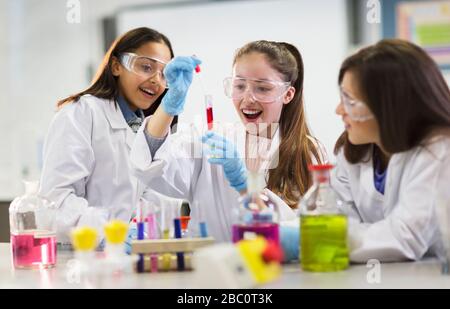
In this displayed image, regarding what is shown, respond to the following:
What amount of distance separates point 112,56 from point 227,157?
932mm

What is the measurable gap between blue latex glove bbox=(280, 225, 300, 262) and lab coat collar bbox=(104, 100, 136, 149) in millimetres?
1124

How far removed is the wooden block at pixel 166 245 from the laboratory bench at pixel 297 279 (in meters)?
0.05

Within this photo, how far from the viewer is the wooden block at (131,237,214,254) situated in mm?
1421

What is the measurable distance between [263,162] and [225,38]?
245cm

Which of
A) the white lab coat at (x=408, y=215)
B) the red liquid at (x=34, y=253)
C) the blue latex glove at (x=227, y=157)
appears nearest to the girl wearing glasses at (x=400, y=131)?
the white lab coat at (x=408, y=215)

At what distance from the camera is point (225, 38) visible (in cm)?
457

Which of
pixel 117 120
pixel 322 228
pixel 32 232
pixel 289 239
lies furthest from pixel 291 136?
pixel 32 232

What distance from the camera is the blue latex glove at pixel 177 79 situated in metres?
1.97

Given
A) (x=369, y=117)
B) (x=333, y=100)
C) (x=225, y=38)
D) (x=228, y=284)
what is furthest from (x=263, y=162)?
(x=225, y=38)

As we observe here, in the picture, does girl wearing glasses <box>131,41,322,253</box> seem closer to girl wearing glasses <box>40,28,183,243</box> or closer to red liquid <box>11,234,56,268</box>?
girl wearing glasses <box>40,28,183,243</box>

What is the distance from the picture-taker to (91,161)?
96.1 inches

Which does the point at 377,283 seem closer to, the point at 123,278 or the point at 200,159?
the point at 123,278

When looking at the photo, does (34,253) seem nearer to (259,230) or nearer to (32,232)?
(32,232)

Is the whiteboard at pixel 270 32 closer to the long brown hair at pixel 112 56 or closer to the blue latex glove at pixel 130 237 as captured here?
the long brown hair at pixel 112 56
